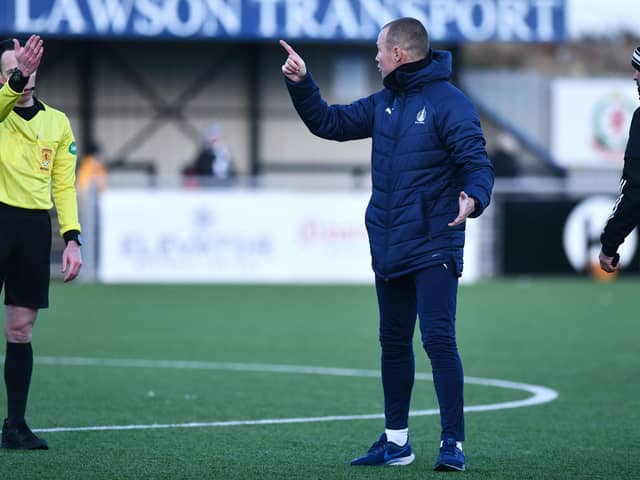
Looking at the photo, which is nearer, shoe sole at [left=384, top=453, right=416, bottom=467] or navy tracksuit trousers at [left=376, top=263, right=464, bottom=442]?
navy tracksuit trousers at [left=376, top=263, right=464, bottom=442]

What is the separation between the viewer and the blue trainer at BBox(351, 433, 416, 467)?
6641 mm

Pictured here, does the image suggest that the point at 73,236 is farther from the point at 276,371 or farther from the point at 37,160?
the point at 276,371

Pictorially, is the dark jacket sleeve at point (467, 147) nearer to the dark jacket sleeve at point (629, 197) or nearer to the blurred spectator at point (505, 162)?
the dark jacket sleeve at point (629, 197)

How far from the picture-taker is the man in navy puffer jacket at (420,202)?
21.1ft

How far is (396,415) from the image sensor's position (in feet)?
22.1

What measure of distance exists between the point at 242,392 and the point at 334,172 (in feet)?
69.9

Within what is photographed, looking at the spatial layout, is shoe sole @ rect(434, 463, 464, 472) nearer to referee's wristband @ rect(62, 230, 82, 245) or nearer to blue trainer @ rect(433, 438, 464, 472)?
blue trainer @ rect(433, 438, 464, 472)

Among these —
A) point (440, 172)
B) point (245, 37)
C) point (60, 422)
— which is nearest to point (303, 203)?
point (245, 37)

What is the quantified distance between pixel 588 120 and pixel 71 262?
27573 millimetres

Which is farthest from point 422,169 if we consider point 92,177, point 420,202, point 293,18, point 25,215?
point 293,18

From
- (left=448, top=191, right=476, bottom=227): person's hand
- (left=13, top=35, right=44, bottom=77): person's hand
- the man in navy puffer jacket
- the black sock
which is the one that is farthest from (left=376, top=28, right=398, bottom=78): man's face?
the black sock

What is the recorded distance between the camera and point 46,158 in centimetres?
706

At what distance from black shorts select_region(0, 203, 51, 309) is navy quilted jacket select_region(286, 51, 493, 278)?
66.3 inches

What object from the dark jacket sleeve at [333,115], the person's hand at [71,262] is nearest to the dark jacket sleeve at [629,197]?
the dark jacket sleeve at [333,115]
